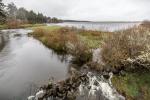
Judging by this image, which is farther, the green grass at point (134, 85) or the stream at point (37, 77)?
the green grass at point (134, 85)

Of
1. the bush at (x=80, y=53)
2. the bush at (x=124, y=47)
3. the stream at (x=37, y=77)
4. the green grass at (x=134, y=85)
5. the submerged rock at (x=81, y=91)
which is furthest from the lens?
the bush at (x=80, y=53)

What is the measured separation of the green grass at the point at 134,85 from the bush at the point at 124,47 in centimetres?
160

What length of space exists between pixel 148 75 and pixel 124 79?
5.69 feet

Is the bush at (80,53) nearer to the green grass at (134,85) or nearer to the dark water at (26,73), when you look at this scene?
the dark water at (26,73)

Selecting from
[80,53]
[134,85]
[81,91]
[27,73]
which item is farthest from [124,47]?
[27,73]

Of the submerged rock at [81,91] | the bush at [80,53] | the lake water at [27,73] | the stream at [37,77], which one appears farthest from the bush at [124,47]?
the lake water at [27,73]

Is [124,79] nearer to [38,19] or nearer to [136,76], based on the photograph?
[136,76]

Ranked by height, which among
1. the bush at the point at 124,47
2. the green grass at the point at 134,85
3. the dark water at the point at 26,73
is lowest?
the dark water at the point at 26,73

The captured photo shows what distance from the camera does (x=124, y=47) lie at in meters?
17.2

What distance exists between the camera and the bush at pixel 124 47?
16156 mm

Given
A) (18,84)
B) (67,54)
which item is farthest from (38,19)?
(18,84)

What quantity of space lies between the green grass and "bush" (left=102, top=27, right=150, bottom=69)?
1.60 meters

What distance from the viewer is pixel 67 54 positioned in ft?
82.4

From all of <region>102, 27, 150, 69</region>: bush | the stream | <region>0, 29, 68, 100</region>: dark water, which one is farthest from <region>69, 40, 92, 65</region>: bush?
<region>102, 27, 150, 69</region>: bush
